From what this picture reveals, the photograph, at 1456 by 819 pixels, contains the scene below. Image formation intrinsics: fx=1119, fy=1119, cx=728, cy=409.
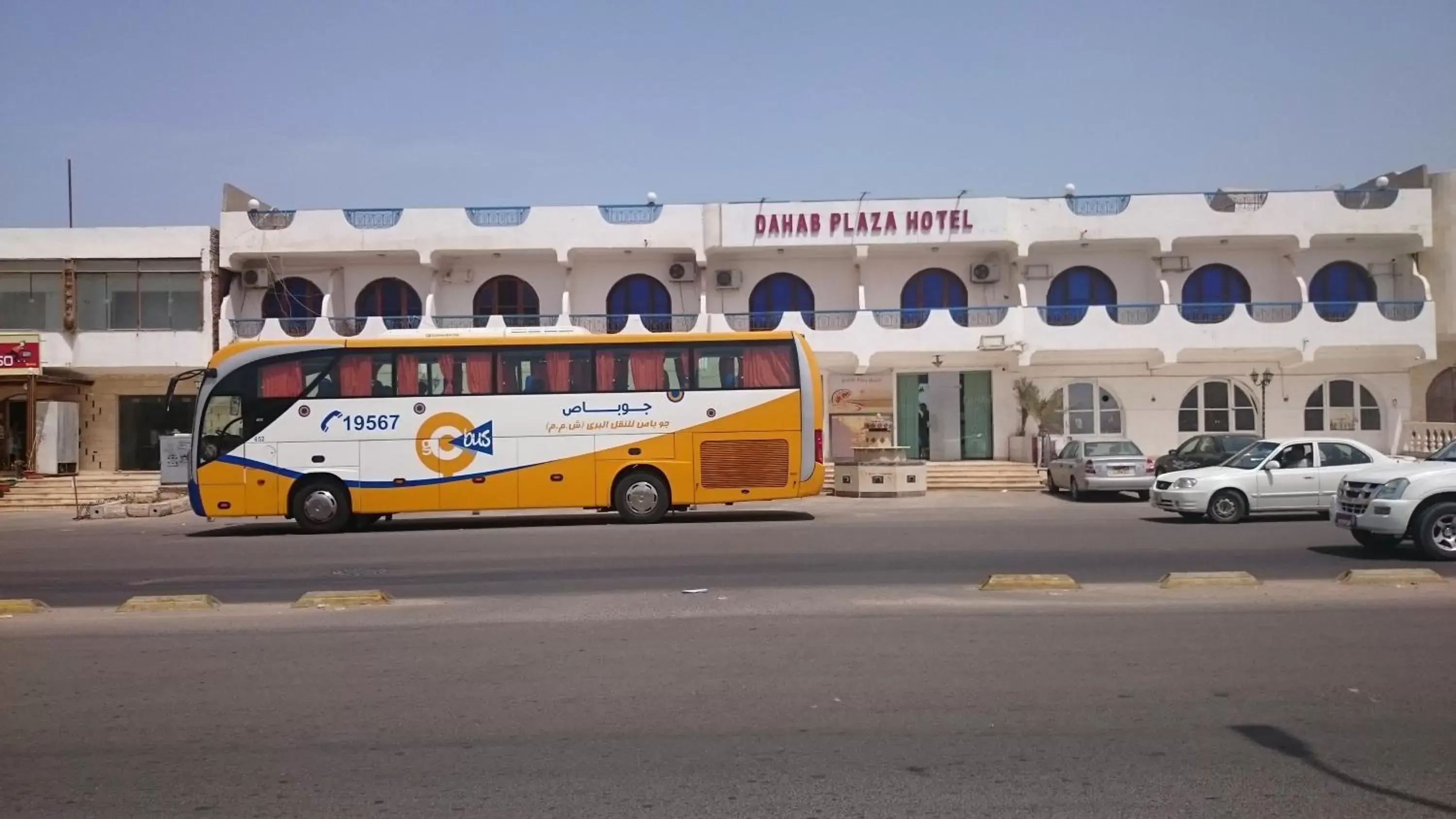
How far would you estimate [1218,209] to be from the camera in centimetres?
3291

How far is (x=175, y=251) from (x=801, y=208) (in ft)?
61.0

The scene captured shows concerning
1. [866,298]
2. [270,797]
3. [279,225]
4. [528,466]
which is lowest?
[270,797]

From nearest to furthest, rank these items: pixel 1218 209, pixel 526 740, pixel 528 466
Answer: pixel 526 740
pixel 528 466
pixel 1218 209

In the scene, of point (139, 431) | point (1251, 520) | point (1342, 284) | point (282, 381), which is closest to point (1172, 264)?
point (1342, 284)

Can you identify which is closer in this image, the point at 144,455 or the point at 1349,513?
the point at 1349,513

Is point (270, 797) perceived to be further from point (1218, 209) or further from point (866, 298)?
point (1218, 209)

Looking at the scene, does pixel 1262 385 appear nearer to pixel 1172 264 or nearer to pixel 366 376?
pixel 1172 264

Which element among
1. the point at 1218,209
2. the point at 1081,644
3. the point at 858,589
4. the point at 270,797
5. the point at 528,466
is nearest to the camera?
the point at 270,797

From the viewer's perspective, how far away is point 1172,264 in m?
34.0

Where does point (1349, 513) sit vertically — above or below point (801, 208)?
below

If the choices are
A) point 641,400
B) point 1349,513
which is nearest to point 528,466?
point 641,400

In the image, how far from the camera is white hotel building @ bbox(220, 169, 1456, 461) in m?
32.7

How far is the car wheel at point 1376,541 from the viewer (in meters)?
14.4

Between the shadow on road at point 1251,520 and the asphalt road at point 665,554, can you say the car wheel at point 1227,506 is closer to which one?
the shadow on road at point 1251,520
